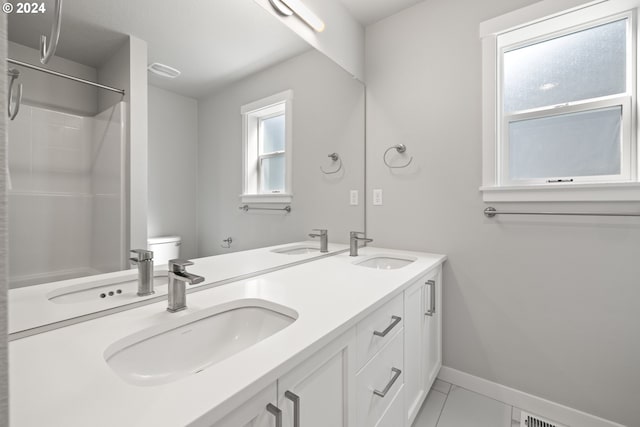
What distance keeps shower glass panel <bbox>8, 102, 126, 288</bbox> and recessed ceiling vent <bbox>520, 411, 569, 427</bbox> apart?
2.05 metres

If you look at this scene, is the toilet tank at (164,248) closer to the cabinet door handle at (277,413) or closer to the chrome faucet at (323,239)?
the cabinet door handle at (277,413)

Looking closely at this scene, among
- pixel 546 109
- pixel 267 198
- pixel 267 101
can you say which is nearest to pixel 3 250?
pixel 267 198

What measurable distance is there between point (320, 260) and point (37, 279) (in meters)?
1.24

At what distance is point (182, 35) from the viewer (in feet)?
3.47

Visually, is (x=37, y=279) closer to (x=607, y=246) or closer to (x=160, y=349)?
(x=160, y=349)

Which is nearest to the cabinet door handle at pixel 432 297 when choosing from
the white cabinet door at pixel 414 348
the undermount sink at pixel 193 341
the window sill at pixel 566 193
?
the white cabinet door at pixel 414 348

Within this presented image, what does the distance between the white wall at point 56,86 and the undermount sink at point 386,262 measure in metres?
1.55

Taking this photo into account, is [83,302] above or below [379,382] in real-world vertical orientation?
above

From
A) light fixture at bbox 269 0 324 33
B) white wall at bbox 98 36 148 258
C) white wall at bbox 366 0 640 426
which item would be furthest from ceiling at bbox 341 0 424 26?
white wall at bbox 98 36 148 258

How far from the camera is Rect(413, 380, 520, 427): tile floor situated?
1497mm

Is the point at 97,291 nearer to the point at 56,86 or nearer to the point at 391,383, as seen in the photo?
the point at 56,86

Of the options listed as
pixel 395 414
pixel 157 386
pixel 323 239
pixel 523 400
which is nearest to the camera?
pixel 157 386

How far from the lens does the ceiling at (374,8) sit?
1.98m

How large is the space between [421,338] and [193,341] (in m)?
1.12
